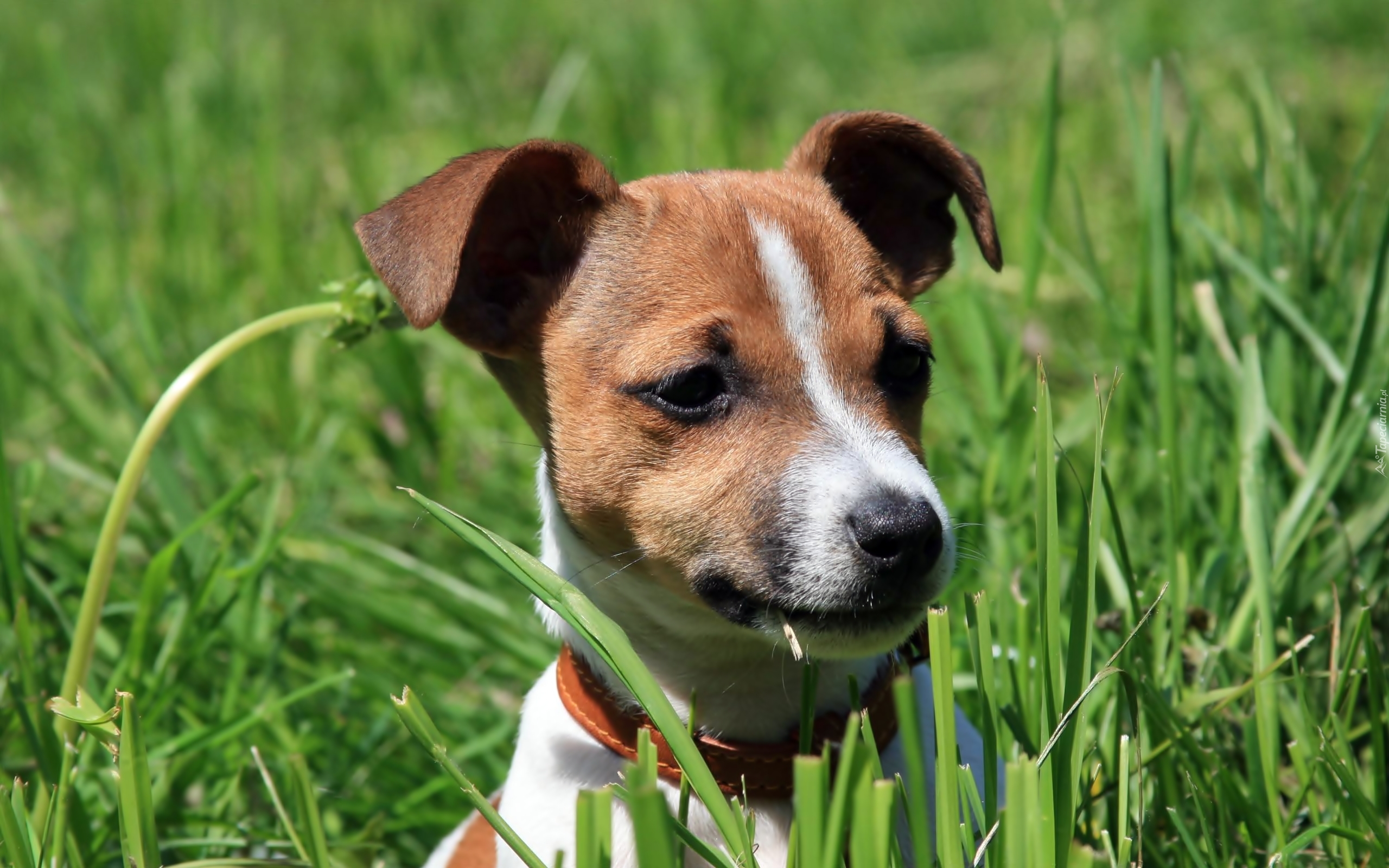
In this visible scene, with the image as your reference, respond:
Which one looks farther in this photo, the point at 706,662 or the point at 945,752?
the point at 706,662

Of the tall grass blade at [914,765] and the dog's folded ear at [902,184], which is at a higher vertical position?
the dog's folded ear at [902,184]

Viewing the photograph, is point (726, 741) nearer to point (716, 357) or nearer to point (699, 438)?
point (699, 438)

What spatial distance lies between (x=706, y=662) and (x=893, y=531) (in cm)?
65

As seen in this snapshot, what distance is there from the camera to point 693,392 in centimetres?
265

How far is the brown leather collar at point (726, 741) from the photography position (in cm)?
262

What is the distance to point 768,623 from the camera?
2529 millimetres

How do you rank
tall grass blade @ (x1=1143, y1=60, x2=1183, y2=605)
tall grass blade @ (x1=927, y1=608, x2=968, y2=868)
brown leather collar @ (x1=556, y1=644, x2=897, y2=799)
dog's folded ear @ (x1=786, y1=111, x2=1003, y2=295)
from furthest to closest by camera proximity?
tall grass blade @ (x1=1143, y1=60, x2=1183, y2=605), dog's folded ear @ (x1=786, y1=111, x2=1003, y2=295), brown leather collar @ (x1=556, y1=644, x2=897, y2=799), tall grass blade @ (x1=927, y1=608, x2=968, y2=868)

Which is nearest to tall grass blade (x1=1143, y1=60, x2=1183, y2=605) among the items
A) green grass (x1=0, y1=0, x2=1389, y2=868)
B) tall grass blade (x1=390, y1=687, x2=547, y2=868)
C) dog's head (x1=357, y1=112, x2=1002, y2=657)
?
green grass (x1=0, y1=0, x2=1389, y2=868)

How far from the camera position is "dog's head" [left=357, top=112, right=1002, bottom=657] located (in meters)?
2.43

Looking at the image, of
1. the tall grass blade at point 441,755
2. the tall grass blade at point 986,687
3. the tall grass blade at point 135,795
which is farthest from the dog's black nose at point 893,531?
the tall grass blade at point 135,795

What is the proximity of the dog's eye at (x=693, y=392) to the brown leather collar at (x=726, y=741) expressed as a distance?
1.89 ft

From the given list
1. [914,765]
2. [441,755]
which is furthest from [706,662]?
[914,765]

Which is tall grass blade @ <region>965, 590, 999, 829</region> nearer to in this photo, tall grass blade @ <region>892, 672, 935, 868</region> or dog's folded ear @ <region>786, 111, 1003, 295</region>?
tall grass blade @ <region>892, 672, 935, 868</region>

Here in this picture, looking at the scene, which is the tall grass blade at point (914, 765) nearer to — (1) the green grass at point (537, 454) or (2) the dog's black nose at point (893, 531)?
(1) the green grass at point (537, 454)
